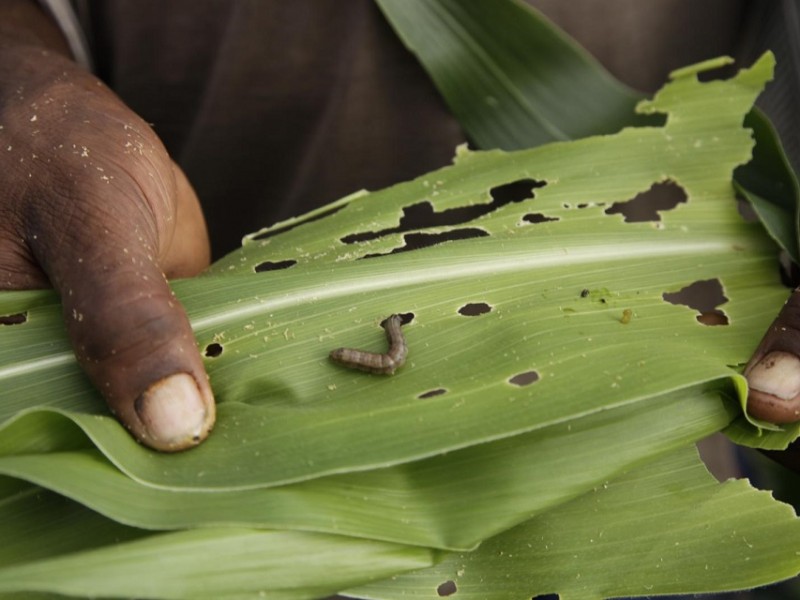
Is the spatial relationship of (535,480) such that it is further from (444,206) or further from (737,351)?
(444,206)

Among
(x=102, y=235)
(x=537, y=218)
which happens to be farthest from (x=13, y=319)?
(x=537, y=218)

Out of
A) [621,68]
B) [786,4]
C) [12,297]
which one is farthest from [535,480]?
[786,4]

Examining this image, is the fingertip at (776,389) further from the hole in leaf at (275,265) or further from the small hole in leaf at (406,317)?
the hole in leaf at (275,265)

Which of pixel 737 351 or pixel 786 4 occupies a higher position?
pixel 786 4

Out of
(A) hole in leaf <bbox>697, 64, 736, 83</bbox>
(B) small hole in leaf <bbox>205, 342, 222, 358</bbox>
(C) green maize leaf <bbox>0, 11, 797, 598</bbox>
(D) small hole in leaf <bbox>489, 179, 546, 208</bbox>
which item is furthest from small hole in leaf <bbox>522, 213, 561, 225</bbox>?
(A) hole in leaf <bbox>697, 64, 736, 83</bbox>

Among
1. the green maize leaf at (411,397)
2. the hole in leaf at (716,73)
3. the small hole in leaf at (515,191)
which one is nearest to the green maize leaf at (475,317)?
the green maize leaf at (411,397)

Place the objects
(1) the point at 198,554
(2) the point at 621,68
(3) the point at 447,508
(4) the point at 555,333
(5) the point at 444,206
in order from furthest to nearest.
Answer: (2) the point at 621,68, (5) the point at 444,206, (4) the point at 555,333, (3) the point at 447,508, (1) the point at 198,554
